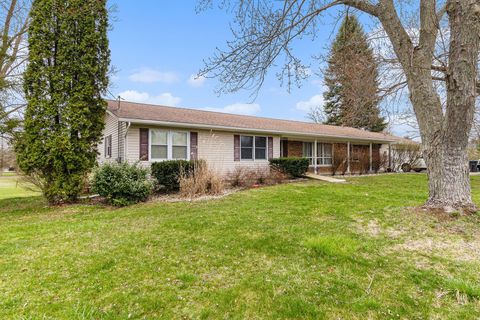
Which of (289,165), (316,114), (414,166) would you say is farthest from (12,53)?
(316,114)

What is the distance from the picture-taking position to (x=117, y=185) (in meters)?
7.70

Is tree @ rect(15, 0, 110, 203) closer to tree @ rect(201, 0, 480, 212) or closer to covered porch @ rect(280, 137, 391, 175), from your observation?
tree @ rect(201, 0, 480, 212)

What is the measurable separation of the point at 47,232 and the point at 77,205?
307cm

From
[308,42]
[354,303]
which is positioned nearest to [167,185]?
[308,42]

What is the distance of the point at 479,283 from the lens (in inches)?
111

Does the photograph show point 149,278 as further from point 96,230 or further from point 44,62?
point 44,62

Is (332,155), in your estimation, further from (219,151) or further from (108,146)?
(108,146)

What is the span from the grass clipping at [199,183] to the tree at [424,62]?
13.0 ft

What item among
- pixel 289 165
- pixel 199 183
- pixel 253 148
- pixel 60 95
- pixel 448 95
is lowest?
pixel 199 183

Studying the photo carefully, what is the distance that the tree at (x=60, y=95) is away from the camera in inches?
300

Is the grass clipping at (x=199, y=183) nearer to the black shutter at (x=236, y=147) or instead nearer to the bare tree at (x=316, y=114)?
the black shutter at (x=236, y=147)

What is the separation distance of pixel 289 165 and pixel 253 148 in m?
2.00

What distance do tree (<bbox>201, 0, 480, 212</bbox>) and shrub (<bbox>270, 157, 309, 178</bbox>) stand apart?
6.98m

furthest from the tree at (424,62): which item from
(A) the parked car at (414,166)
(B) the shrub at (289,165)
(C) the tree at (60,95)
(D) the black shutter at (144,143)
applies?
(A) the parked car at (414,166)
